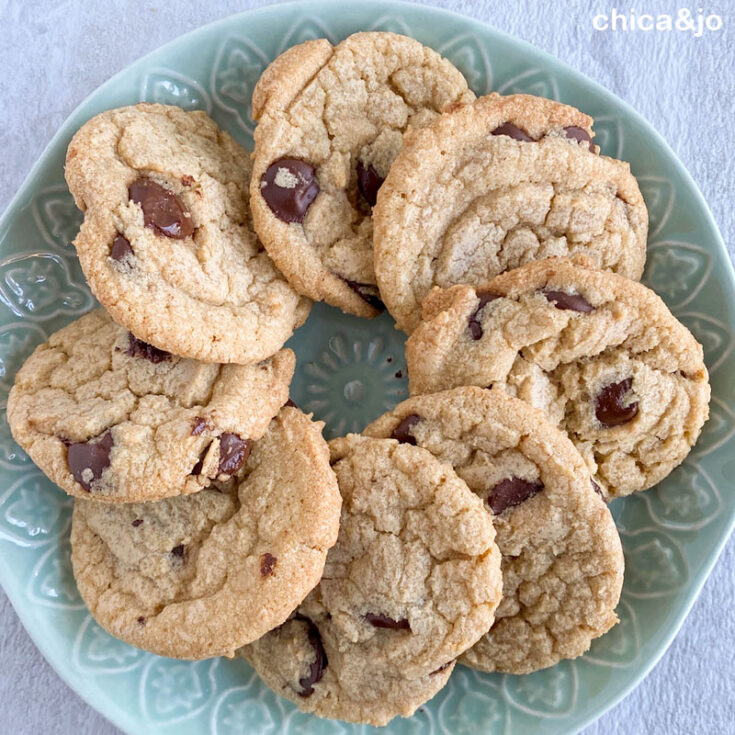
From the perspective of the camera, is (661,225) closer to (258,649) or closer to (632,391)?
(632,391)

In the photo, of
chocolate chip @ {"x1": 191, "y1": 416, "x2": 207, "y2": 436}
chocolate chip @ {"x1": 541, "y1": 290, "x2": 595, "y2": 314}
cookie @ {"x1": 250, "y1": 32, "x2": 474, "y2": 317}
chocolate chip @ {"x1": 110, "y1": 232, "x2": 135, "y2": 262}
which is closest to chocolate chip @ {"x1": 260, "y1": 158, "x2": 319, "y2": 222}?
cookie @ {"x1": 250, "y1": 32, "x2": 474, "y2": 317}

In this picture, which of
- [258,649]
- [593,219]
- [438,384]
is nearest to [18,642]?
[258,649]

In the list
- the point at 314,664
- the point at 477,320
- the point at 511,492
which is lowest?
the point at 314,664

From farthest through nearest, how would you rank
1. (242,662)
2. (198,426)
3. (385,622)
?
(242,662), (385,622), (198,426)

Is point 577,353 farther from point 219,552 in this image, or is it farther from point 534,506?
point 219,552

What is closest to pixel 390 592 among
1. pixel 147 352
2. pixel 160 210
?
pixel 147 352

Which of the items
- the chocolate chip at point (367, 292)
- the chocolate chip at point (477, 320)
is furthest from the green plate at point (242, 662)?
the chocolate chip at point (367, 292)

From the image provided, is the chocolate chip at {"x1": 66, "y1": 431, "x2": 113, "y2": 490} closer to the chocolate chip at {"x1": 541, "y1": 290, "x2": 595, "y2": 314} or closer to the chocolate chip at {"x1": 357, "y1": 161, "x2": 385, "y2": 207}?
the chocolate chip at {"x1": 357, "y1": 161, "x2": 385, "y2": 207}
